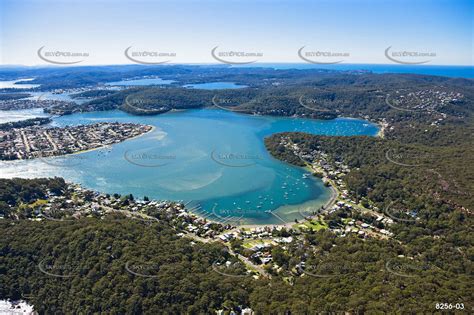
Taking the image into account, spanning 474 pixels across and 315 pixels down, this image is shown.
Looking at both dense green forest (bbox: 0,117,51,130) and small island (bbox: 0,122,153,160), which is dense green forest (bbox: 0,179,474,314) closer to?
small island (bbox: 0,122,153,160)

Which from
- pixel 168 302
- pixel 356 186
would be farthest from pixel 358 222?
pixel 168 302

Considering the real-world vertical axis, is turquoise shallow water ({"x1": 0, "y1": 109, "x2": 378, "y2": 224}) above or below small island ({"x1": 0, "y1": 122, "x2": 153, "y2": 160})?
below

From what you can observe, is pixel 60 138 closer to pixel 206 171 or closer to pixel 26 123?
pixel 26 123

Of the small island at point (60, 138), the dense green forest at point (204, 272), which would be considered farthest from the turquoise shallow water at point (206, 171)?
the dense green forest at point (204, 272)

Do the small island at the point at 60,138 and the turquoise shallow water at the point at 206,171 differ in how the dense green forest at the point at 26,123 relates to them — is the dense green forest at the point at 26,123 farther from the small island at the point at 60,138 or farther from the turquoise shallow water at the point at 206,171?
the turquoise shallow water at the point at 206,171

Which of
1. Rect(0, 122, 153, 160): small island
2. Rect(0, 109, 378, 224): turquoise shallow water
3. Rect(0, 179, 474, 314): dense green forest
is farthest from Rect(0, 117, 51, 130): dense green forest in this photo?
Rect(0, 179, 474, 314): dense green forest

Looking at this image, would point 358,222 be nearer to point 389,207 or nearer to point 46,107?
point 389,207

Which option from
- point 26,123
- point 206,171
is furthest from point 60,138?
point 206,171
